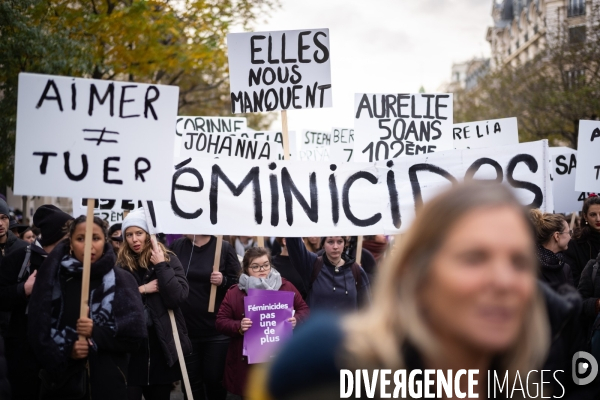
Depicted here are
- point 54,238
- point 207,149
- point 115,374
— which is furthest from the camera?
point 207,149

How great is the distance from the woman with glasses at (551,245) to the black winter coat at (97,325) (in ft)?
10.3

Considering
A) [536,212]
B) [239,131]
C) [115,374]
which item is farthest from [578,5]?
[115,374]

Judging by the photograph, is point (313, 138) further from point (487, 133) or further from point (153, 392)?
point (153, 392)

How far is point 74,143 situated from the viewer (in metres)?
4.54

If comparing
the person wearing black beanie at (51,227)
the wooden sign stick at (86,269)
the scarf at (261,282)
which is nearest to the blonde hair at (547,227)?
the scarf at (261,282)

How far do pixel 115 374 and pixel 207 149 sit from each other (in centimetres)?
572

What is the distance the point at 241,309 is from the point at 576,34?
75.4 ft

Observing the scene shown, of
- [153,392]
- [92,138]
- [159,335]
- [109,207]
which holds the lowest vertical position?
[153,392]

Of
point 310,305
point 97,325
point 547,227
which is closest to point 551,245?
point 547,227

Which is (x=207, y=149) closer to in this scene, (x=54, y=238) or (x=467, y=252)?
(x=54, y=238)

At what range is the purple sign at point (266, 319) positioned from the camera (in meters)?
5.79

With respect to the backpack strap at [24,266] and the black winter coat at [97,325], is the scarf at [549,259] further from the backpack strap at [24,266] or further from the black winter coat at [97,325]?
the backpack strap at [24,266]

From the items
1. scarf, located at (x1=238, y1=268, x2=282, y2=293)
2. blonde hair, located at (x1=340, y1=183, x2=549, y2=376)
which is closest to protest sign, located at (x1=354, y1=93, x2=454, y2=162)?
scarf, located at (x1=238, y1=268, x2=282, y2=293)

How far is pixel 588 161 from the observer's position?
7879mm
